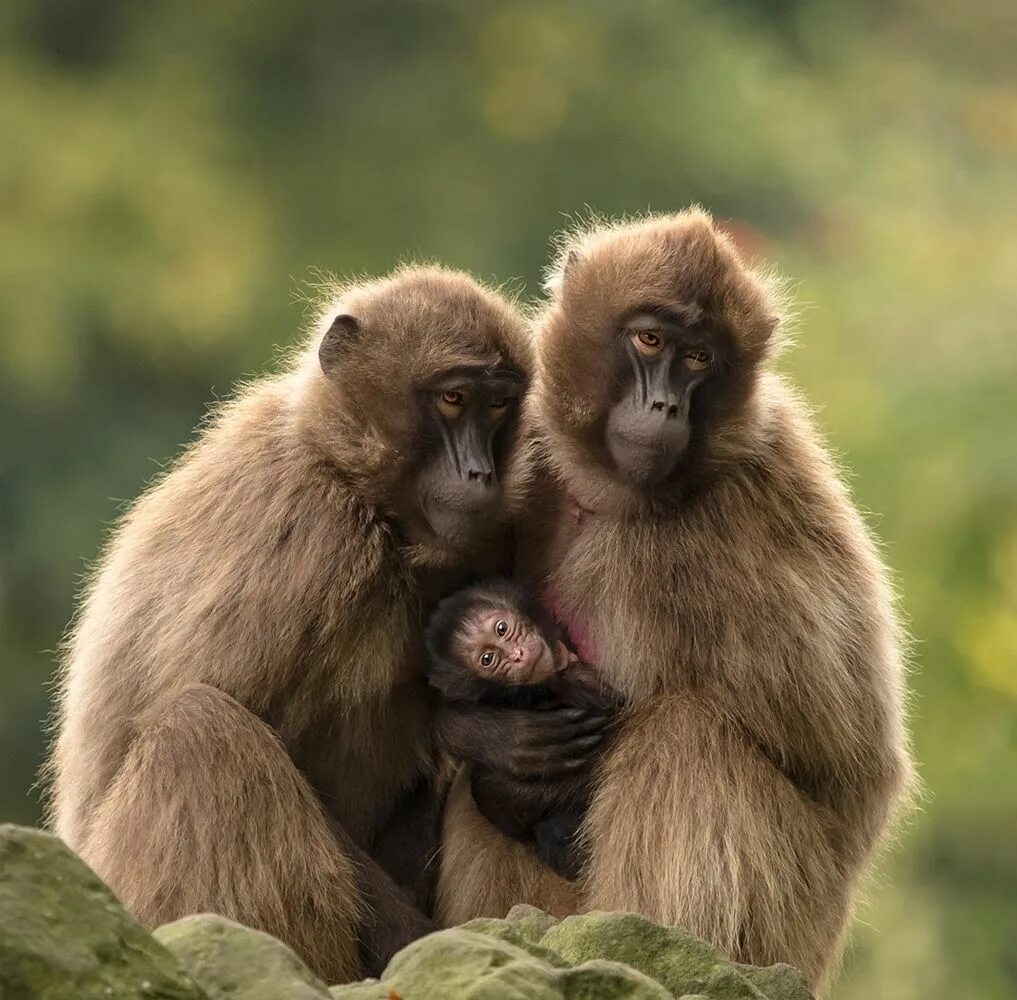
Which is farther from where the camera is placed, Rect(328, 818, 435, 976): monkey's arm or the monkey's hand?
the monkey's hand

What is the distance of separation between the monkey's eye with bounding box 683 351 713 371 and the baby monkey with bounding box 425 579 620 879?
691 mm

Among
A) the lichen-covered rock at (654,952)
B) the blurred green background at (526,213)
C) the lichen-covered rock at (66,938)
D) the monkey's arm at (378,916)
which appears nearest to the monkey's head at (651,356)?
the monkey's arm at (378,916)

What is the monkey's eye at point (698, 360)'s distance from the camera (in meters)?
4.36

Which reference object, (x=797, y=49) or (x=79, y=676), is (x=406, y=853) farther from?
(x=797, y=49)

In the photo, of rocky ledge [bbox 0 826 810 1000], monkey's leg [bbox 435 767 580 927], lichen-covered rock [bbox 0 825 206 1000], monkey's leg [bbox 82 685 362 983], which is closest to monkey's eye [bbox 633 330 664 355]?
monkey's leg [bbox 435 767 580 927]

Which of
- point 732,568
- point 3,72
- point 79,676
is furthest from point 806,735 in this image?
point 3,72

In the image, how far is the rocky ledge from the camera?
249 cm

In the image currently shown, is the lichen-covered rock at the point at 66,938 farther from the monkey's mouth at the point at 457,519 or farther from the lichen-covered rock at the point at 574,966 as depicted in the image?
the monkey's mouth at the point at 457,519

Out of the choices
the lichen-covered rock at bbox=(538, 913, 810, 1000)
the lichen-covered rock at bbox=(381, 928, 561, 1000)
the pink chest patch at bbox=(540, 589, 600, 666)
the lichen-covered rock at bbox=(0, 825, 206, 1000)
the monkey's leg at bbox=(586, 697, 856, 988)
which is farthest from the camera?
the pink chest patch at bbox=(540, 589, 600, 666)

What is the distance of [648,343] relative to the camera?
14.3 ft

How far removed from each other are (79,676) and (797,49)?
21.0 feet

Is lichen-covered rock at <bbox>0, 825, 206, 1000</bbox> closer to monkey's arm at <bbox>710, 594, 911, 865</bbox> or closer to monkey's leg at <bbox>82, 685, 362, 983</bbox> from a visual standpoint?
monkey's leg at <bbox>82, 685, 362, 983</bbox>

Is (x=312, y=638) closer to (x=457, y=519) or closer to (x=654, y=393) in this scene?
(x=457, y=519)

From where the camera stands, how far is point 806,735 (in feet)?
14.4
